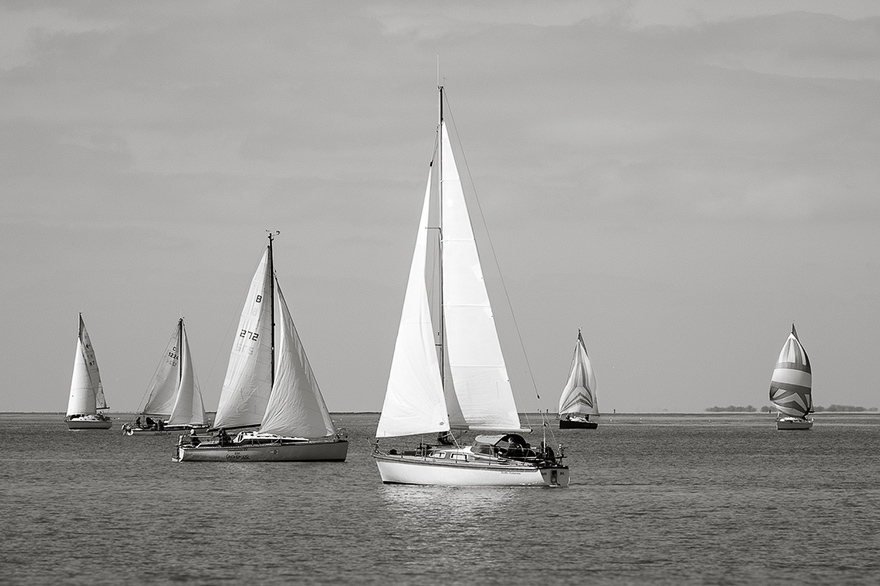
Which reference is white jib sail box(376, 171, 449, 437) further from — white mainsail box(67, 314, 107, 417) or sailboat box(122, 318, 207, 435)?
white mainsail box(67, 314, 107, 417)

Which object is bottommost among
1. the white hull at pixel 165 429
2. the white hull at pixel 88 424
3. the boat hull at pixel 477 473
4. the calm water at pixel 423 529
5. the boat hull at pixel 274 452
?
the calm water at pixel 423 529

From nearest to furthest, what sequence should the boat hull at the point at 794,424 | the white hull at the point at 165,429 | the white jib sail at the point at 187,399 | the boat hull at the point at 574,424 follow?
the white jib sail at the point at 187,399, the white hull at the point at 165,429, the boat hull at the point at 794,424, the boat hull at the point at 574,424

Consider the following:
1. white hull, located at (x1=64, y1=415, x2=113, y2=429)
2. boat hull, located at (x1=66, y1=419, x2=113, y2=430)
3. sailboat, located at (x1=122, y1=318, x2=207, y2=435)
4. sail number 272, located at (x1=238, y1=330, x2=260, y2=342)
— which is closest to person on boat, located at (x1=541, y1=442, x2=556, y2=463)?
sail number 272, located at (x1=238, y1=330, x2=260, y2=342)

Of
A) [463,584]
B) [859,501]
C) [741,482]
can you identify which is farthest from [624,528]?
[741,482]

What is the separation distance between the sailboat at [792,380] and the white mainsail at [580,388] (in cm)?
2463

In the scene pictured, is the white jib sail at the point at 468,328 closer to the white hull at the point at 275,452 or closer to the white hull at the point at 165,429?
the white hull at the point at 275,452

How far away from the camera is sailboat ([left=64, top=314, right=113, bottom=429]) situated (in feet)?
509

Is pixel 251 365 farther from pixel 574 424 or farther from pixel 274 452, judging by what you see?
pixel 574 424

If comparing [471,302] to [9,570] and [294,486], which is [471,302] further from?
[9,570]

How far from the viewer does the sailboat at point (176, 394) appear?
415ft

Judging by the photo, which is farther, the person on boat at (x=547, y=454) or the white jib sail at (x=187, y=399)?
the white jib sail at (x=187, y=399)

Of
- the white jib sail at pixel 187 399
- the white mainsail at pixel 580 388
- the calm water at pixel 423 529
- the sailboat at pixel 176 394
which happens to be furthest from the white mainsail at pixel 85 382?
the calm water at pixel 423 529

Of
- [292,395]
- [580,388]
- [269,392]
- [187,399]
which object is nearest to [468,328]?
[292,395]

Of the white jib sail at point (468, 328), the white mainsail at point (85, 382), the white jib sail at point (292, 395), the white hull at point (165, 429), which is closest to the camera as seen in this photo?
the white jib sail at point (468, 328)
